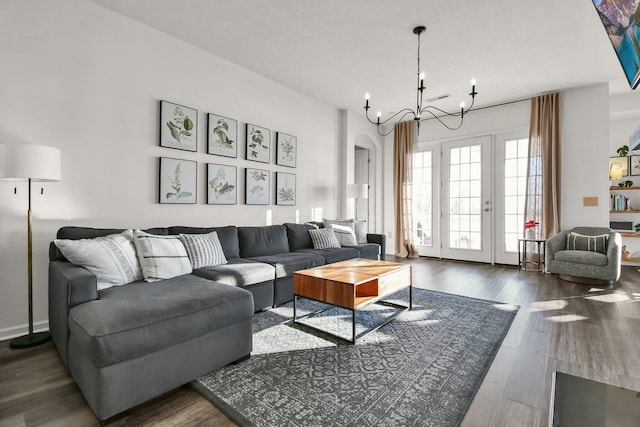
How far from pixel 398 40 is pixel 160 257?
3270 mm

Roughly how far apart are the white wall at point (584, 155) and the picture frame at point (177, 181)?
5.48 meters

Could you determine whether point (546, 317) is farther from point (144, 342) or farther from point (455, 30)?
point (144, 342)

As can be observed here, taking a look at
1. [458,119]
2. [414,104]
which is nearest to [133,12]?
[414,104]

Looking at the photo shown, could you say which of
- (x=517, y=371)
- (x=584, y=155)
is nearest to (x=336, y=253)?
(x=517, y=371)

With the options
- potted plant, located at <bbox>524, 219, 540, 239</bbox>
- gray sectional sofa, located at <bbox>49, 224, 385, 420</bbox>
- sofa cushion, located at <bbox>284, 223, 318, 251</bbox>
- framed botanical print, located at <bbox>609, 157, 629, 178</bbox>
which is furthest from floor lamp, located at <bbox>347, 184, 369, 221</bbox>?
framed botanical print, located at <bbox>609, 157, 629, 178</bbox>

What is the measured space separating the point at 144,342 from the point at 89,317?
0.30 m

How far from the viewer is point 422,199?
651 cm

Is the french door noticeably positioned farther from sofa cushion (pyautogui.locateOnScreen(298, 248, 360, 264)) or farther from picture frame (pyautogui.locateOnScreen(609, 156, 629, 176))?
sofa cushion (pyautogui.locateOnScreen(298, 248, 360, 264))

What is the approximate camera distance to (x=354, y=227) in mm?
4949

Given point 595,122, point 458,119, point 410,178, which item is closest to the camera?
point 595,122

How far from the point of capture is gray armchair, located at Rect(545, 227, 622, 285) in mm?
3975

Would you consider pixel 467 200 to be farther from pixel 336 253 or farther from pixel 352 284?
pixel 352 284

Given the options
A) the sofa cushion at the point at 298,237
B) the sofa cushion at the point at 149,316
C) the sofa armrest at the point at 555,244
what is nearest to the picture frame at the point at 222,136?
the sofa cushion at the point at 298,237

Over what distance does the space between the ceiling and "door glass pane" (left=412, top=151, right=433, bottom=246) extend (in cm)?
184
